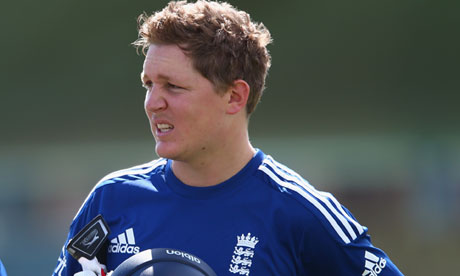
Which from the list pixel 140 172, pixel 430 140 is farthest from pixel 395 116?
pixel 140 172

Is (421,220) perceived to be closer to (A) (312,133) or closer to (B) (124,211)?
(A) (312,133)

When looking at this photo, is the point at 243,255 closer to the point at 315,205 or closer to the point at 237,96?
the point at 315,205

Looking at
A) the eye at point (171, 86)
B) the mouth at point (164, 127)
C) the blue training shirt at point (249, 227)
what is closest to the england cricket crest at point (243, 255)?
the blue training shirt at point (249, 227)

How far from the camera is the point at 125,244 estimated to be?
1.95 metres

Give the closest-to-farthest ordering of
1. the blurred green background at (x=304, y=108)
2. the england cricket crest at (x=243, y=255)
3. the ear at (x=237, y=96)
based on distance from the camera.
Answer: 1. the england cricket crest at (x=243, y=255)
2. the ear at (x=237, y=96)
3. the blurred green background at (x=304, y=108)

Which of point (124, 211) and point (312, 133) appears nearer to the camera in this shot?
point (124, 211)

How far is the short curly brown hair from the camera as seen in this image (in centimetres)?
191

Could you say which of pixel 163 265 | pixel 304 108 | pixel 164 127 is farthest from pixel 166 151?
pixel 304 108

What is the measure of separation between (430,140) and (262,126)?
236 cm

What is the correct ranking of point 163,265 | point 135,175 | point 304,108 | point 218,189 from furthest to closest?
1. point 304,108
2. point 135,175
3. point 218,189
4. point 163,265

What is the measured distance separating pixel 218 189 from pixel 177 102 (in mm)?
311

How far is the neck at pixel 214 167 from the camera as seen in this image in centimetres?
201

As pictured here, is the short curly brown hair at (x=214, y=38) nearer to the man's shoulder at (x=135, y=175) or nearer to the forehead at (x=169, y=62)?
the forehead at (x=169, y=62)

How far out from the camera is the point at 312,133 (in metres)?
9.29
